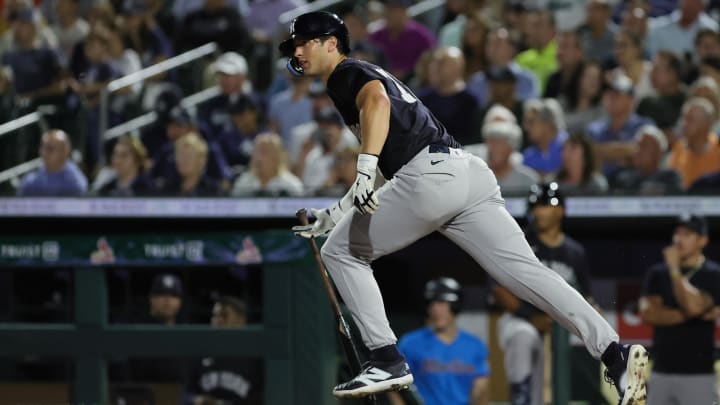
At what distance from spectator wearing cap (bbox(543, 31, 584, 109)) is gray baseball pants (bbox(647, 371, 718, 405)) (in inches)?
128

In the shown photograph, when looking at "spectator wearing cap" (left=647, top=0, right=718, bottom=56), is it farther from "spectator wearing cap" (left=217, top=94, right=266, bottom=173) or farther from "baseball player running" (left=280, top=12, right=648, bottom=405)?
"baseball player running" (left=280, top=12, right=648, bottom=405)

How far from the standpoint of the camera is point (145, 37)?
11.3m

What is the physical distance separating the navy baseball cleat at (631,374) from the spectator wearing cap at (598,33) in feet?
19.6

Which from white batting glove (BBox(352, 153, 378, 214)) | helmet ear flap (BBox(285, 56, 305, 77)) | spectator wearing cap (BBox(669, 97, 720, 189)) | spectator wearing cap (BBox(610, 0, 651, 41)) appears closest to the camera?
white batting glove (BBox(352, 153, 378, 214))

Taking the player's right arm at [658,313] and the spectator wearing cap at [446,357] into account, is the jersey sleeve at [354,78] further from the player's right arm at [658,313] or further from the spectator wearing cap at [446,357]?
the player's right arm at [658,313]

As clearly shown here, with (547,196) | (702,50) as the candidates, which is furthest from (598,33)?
(547,196)

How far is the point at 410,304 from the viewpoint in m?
8.04

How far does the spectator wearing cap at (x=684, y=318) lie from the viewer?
6.70 metres

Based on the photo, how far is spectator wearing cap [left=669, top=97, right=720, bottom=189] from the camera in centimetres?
838

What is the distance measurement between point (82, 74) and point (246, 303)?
4.62 meters

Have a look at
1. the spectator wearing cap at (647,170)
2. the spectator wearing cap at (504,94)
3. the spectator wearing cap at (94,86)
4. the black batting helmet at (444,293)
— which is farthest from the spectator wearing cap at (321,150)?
the spectator wearing cap at (647,170)

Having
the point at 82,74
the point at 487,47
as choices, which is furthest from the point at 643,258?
the point at 82,74

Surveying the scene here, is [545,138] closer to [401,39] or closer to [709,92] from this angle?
[709,92]

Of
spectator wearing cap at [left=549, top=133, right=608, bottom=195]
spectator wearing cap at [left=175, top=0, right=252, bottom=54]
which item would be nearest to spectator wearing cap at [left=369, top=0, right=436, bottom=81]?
spectator wearing cap at [left=175, top=0, right=252, bottom=54]
